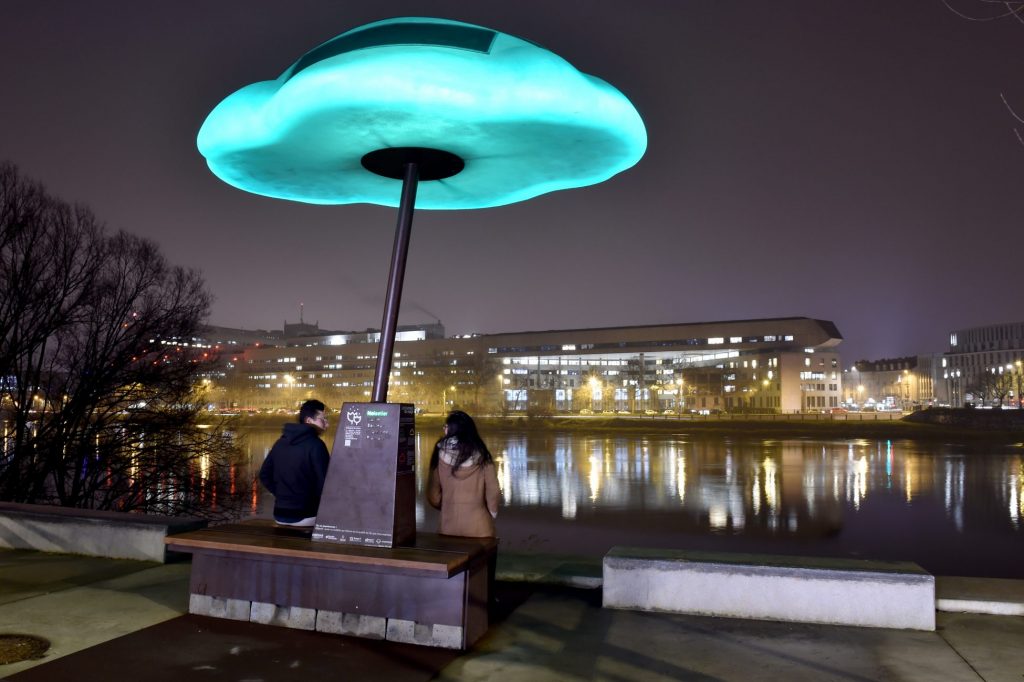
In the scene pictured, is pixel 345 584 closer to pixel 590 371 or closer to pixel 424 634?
pixel 424 634

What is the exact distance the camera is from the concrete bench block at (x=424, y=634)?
5477mm

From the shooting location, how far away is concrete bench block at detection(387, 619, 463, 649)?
18.0 ft

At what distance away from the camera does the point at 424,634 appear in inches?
219

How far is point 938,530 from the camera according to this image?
22.0 meters

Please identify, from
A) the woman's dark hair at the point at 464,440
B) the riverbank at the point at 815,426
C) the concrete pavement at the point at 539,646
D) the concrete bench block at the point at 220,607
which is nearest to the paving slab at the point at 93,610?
the concrete pavement at the point at 539,646

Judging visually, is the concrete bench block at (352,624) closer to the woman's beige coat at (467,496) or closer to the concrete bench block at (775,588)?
the woman's beige coat at (467,496)

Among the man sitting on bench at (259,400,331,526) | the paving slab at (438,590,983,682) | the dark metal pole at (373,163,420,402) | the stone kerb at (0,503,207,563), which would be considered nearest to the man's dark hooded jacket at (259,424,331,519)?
the man sitting on bench at (259,400,331,526)

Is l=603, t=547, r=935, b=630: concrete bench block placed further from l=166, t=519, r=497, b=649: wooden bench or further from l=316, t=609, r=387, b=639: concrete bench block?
l=316, t=609, r=387, b=639: concrete bench block

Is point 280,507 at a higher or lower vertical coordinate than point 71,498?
higher

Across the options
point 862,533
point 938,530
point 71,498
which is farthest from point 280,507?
point 938,530

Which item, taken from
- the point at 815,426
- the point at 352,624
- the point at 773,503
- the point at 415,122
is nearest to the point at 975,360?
the point at 815,426

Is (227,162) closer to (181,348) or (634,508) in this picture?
(181,348)

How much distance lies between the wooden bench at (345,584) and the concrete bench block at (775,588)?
4.58 feet

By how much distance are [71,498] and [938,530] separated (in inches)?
960
